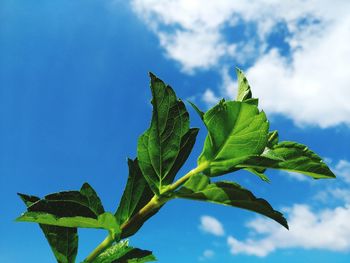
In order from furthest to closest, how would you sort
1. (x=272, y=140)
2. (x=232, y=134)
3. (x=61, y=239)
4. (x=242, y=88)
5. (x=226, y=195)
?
(x=242, y=88) → (x=272, y=140) → (x=61, y=239) → (x=232, y=134) → (x=226, y=195)

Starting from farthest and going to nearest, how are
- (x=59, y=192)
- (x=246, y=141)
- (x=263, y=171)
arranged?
(x=263, y=171), (x=246, y=141), (x=59, y=192)

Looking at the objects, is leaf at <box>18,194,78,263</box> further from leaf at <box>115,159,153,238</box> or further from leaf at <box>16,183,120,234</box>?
leaf at <box>115,159,153,238</box>

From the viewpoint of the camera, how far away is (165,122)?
195 cm

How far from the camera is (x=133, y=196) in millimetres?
2062

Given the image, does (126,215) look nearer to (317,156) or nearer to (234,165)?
(234,165)

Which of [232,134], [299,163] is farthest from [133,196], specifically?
[299,163]

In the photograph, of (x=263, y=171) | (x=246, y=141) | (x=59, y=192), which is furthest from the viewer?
(x=263, y=171)

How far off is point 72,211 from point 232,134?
0.74m

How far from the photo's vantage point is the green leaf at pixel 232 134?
1.93m

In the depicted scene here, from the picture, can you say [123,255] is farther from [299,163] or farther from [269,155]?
[299,163]

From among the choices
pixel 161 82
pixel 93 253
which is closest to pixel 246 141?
pixel 161 82

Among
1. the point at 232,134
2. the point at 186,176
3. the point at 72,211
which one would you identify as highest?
the point at 232,134

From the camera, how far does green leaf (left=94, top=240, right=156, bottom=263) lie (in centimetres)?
209

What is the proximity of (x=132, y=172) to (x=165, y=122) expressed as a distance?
304 millimetres
